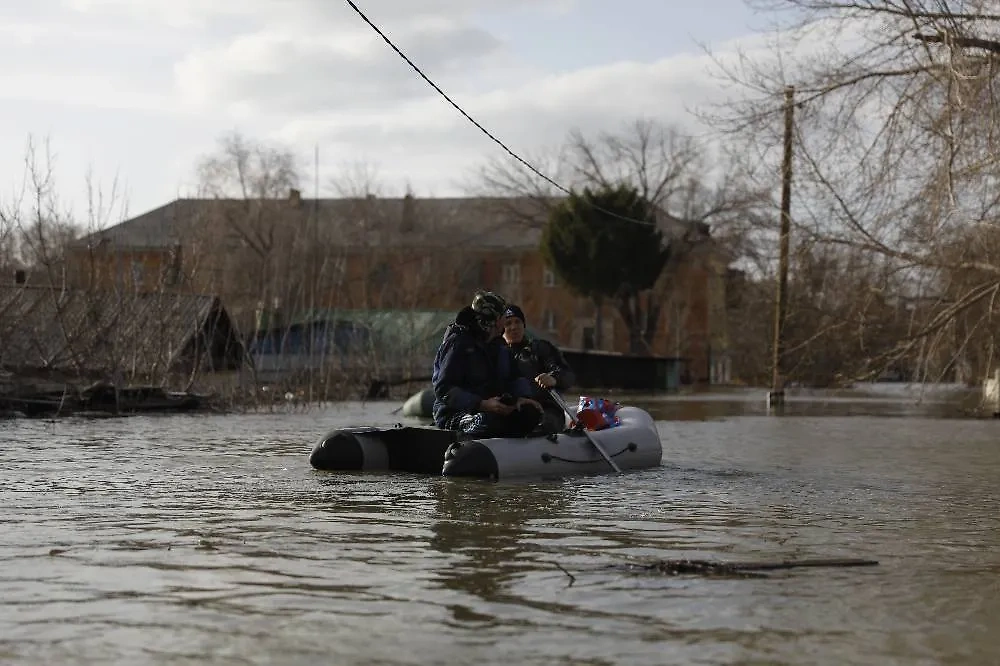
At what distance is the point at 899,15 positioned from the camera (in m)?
23.3

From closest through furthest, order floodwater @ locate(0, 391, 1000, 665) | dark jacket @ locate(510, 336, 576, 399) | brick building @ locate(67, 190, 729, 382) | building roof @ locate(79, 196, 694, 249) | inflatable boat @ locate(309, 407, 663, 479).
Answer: floodwater @ locate(0, 391, 1000, 665), inflatable boat @ locate(309, 407, 663, 479), dark jacket @ locate(510, 336, 576, 399), brick building @ locate(67, 190, 729, 382), building roof @ locate(79, 196, 694, 249)

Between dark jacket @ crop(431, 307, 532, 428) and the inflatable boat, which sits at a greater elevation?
dark jacket @ crop(431, 307, 532, 428)

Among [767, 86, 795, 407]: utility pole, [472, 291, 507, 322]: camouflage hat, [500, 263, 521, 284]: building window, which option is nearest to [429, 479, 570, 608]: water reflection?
[472, 291, 507, 322]: camouflage hat

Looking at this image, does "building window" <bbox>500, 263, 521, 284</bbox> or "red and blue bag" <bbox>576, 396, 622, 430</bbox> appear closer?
"red and blue bag" <bbox>576, 396, 622, 430</bbox>

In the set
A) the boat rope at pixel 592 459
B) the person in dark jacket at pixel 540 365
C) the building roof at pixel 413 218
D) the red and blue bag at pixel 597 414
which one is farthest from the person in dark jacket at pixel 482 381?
the building roof at pixel 413 218

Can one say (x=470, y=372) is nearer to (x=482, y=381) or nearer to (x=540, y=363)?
(x=482, y=381)

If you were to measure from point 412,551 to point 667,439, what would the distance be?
43.4ft

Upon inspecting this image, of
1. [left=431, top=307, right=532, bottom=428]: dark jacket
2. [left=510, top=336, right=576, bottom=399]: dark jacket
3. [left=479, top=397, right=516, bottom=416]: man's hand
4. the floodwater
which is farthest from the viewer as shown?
[left=510, top=336, right=576, bottom=399]: dark jacket

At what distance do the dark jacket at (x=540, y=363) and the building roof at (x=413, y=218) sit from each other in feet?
168

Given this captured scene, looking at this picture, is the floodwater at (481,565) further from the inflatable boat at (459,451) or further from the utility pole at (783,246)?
the utility pole at (783,246)

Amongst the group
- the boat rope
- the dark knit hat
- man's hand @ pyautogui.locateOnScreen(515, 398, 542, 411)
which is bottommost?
the boat rope

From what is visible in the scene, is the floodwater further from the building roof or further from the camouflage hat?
the building roof

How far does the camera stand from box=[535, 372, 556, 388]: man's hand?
1479 cm

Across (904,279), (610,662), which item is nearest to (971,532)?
(610,662)
